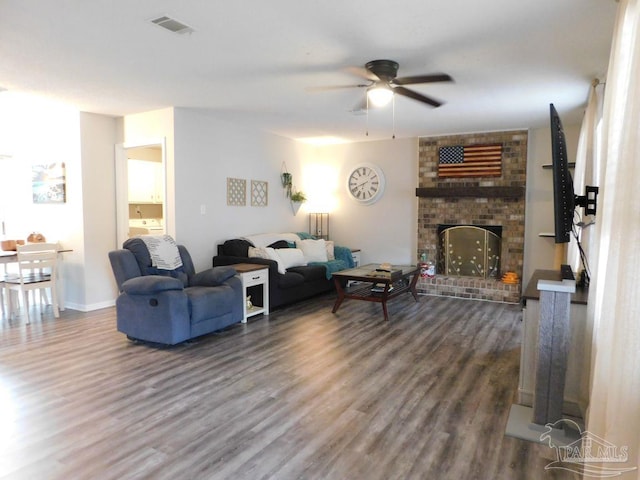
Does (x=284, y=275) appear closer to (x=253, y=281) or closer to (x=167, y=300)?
(x=253, y=281)

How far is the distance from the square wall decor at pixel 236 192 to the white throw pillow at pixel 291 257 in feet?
2.89

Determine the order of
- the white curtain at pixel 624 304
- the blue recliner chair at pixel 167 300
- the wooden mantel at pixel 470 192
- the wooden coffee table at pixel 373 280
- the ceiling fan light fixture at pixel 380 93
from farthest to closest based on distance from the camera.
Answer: the wooden mantel at pixel 470 192 → the wooden coffee table at pixel 373 280 → the blue recliner chair at pixel 167 300 → the ceiling fan light fixture at pixel 380 93 → the white curtain at pixel 624 304

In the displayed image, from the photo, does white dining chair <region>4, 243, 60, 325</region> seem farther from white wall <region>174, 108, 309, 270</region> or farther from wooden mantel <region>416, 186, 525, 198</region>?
wooden mantel <region>416, 186, 525, 198</region>

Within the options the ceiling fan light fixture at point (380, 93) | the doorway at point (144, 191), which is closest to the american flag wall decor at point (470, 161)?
the ceiling fan light fixture at point (380, 93)

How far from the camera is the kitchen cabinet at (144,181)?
22.5 ft

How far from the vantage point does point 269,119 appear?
5.37 m

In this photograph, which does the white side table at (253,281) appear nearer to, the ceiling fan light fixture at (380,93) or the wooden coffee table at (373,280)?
the wooden coffee table at (373,280)

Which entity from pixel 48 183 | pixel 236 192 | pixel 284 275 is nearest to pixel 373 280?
pixel 284 275

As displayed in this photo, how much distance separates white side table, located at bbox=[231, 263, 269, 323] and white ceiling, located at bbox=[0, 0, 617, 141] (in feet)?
5.99

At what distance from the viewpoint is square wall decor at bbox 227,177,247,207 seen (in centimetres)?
564

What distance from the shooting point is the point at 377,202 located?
6.96 meters

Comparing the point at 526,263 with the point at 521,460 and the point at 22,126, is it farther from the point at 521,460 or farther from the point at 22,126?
the point at 22,126

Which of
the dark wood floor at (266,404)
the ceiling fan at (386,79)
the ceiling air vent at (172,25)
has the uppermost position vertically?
the ceiling air vent at (172,25)

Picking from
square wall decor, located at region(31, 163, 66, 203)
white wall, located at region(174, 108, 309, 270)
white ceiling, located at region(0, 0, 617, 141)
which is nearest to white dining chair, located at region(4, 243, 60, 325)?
square wall decor, located at region(31, 163, 66, 203)
